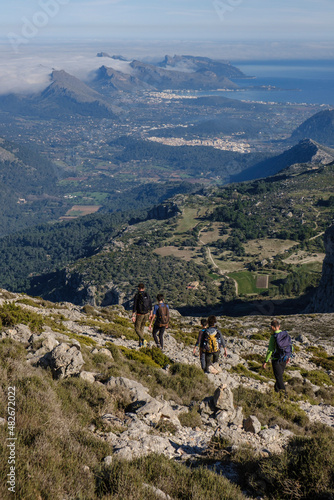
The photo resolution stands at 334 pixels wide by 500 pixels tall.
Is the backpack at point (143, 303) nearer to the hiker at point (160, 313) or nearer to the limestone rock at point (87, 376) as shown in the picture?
the hiker at point (160, 313)

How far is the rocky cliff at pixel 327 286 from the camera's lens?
65.9 meters

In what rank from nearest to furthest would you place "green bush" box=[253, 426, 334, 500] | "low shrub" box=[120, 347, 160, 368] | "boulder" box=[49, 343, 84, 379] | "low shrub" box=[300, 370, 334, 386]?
"green bush" box=[253, 426, 334, 500]
"boulder" box=[49, 343, 84, 379]
"low shrub" box=[120, 347, 160, 368]
"low shrub" box=[300, 370, 334, 386]

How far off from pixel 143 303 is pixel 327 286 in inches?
2195

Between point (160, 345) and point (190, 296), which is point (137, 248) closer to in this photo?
point (190, 296)

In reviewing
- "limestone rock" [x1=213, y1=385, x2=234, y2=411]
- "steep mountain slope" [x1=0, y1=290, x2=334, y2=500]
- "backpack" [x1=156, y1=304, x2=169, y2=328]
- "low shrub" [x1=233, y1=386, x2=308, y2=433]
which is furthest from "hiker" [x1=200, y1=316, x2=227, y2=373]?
"backpack" [x1=156, y1=304, x2=169, y2=328]

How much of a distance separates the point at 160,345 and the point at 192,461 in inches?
467

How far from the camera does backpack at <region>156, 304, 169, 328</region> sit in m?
19.8

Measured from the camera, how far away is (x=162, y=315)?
19969 millimetres

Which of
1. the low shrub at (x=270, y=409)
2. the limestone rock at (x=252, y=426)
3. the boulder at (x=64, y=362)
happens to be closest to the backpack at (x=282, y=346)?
the low shrub at (x=270, y=409)

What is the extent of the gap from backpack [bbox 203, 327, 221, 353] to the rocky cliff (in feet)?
175

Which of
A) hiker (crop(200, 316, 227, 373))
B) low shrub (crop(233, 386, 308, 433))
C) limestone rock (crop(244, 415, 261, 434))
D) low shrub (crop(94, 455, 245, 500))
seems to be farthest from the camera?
hiker (crop(200, 316, 227, 373))

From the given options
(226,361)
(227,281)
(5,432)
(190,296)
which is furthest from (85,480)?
(227,281)

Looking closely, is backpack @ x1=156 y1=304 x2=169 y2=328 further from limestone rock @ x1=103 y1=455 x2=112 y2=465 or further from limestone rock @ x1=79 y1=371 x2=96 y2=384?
limestone rock @ x1=103 y1=455 x2=112 y2=465

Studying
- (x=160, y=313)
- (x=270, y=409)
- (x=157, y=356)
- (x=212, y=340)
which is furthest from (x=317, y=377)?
(x=160, y=313)
